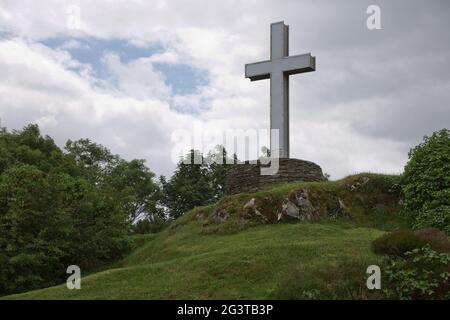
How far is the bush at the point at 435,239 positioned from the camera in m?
17.1

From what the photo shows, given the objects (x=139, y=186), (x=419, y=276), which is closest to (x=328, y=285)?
(x=419, y=276)

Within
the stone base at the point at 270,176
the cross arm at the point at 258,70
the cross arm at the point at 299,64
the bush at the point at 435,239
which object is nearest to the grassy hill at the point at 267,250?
the bush at the point at 435,239

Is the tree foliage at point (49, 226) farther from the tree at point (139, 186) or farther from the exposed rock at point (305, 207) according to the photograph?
the tree at point (139, 186)

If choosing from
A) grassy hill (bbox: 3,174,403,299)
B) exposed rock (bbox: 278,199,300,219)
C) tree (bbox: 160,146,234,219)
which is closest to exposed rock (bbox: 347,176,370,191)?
grassy hill (bbox: 3,174,403,299)

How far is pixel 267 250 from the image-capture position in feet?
67.1

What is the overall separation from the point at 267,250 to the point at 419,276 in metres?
5.92

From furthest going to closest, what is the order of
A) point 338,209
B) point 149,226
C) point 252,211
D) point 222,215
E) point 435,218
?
point 149,226 → point 222,215 → point 338,209 → point 252,211 → point 435,218

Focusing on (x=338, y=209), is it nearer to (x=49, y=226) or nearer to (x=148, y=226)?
(x=49, y=226)

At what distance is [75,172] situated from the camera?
142 ft

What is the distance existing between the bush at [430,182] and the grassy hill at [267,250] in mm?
1606

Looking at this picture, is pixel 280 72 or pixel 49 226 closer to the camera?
pixel 49 226
